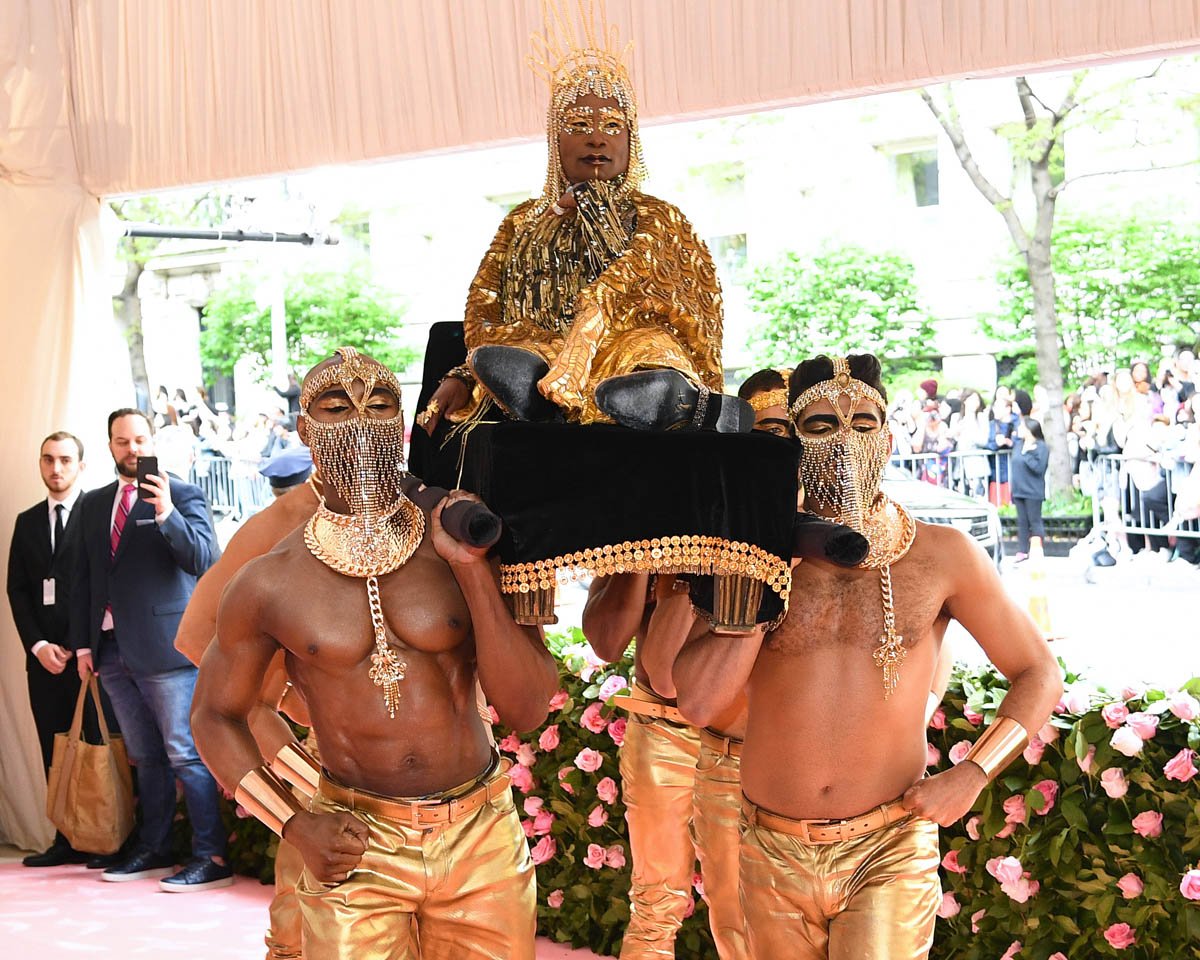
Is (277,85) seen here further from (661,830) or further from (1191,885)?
(1191,885)

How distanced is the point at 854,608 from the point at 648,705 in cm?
142

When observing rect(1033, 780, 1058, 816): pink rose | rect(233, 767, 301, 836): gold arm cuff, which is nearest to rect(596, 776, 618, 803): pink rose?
rect(1033, 780, 1058, 816): pink rose

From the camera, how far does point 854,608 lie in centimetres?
299

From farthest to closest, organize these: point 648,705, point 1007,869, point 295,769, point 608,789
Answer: point 608,789, point 648,705, point 1007,869, point 295,769

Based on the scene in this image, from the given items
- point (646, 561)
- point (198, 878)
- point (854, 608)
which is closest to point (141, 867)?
point (198, 878)

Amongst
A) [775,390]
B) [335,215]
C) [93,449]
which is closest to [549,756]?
[775,390]

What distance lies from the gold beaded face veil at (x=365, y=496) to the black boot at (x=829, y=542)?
799mm

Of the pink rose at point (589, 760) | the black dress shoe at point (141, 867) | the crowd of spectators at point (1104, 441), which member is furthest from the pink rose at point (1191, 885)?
the black dress shoe at point (141, 867)

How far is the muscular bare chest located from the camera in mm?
2979

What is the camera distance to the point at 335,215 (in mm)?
13344

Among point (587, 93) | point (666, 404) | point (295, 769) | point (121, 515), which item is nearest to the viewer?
point (666, 404)

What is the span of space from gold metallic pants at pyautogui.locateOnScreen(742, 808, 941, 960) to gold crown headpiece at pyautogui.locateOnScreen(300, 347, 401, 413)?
1270mm

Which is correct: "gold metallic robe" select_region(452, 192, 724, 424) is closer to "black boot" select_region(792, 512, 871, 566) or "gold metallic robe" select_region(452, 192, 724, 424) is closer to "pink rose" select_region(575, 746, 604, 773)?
"black boot" select_region(792, 512, 871, 566)

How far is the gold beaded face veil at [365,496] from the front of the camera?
282 centimetres
